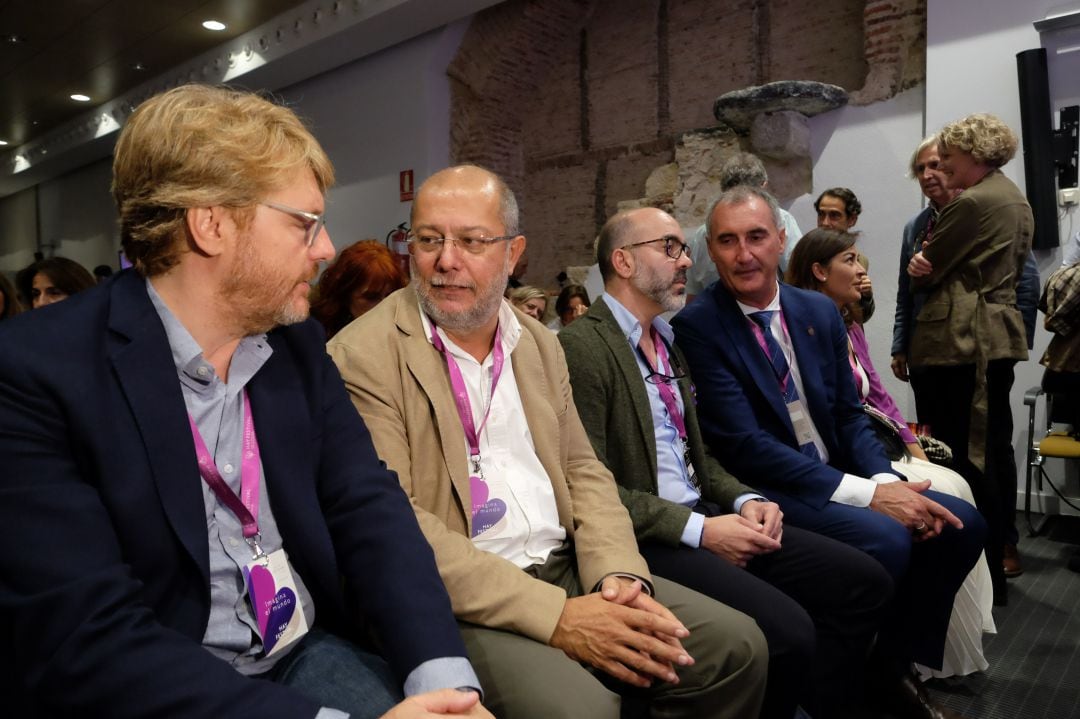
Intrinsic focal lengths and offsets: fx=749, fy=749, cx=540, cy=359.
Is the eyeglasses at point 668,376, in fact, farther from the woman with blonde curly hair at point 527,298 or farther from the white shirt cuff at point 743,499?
the woman with blonde curly hair at point 527,298

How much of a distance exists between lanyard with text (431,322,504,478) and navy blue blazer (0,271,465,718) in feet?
1.27

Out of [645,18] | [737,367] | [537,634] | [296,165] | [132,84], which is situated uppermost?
[132,84]

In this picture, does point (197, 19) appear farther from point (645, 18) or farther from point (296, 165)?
point (296, 165)

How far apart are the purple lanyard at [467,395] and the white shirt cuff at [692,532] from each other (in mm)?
621

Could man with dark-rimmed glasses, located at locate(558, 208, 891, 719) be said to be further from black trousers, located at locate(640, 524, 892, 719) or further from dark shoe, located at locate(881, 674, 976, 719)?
dark shoe, located at locate(881, 674, 976, 719)

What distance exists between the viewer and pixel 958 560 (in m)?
2.31

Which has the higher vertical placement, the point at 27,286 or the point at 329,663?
the point at 27,286

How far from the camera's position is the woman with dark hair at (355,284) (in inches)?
101

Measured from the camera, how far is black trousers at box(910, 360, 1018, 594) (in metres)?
3.18

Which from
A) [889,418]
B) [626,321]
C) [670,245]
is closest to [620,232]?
[670,245]

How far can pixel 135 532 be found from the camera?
3.44 ft

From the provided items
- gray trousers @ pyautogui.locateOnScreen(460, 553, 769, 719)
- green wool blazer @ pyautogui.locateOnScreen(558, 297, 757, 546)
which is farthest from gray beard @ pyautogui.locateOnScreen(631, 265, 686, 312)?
gray trousers @ pyautogui.locateOnScreen(460, 553, 769, 719)

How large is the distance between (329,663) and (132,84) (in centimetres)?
1074

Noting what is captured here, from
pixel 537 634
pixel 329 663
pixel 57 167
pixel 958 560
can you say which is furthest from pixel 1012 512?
pixel 57 167
